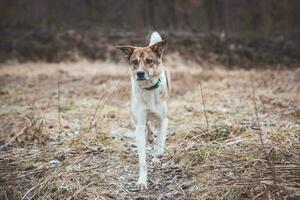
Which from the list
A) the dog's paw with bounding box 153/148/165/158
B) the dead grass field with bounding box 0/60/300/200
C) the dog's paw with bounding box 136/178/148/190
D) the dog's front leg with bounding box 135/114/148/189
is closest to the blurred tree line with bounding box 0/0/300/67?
the dead grass field with bounding box 0/60/300/200

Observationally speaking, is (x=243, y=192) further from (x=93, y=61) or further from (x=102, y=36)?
(x=102, y=36)

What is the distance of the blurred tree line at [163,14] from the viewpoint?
14.4m

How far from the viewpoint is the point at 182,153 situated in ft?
16.3

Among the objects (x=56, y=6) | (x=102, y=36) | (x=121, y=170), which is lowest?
(x=121, y=170)

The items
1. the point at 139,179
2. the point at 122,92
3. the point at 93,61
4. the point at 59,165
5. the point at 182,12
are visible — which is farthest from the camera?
the point at 182,12

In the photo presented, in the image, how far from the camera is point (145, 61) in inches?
196

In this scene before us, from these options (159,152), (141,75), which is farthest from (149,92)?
(159,152)

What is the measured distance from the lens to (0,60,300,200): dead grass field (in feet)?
13.5

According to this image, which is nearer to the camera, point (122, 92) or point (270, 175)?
point (270, 175)

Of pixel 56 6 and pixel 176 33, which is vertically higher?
pixel 56 6

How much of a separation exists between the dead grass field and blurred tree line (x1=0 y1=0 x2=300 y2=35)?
18.0 feet

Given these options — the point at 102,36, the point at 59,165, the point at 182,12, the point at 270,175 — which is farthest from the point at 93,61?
the point at 270,175

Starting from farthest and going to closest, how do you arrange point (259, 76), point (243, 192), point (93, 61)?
point (93, 61) < point (259, 76) < point (243, 192)

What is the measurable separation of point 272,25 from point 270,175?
37.6 ft
